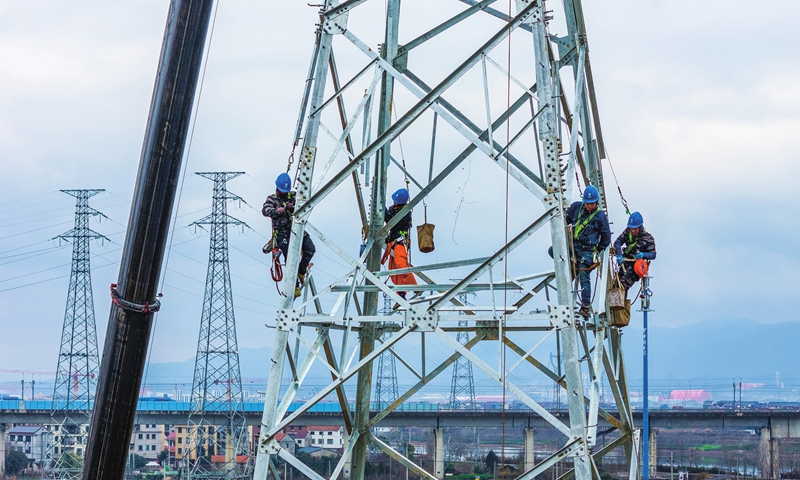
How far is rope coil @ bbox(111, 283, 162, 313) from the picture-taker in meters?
13.7

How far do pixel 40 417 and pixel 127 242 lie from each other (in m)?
102

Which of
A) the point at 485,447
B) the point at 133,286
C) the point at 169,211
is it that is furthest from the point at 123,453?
the point at 485,447

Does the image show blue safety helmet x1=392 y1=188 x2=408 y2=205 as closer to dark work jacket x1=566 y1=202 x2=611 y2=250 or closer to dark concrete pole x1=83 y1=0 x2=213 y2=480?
dark work jacket x1=566 y1=202 x2=611 y2=250

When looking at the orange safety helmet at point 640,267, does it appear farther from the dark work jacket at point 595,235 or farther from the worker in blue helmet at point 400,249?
the worker in blue helmet at point 400,249

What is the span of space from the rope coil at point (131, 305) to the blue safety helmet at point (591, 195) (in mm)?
7772

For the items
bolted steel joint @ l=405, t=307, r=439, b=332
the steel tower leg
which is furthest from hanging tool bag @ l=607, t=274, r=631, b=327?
the steel tower leg

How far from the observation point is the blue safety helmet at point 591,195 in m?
17.2

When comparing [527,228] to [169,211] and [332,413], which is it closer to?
[169,211]

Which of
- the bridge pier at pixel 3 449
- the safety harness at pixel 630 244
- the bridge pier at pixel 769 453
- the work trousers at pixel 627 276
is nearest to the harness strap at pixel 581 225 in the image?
the work trousers at pixel 627 276

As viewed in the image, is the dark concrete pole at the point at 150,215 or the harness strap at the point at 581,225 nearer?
the dark concrete pole at the point at 150,215

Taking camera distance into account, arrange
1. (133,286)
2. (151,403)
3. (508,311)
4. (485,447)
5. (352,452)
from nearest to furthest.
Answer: (133,286) → (508,311) → (352,452) → (151,403) → (485,447)

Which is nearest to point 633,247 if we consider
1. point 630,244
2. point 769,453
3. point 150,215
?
point 630,244

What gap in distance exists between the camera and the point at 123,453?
14.3 metres

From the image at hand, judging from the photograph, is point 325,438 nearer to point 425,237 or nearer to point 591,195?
point 425,237
